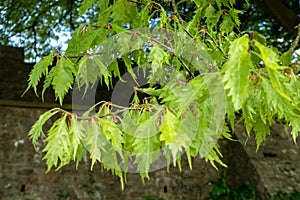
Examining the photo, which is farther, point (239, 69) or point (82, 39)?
point (82, 39)

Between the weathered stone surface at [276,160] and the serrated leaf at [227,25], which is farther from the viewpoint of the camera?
the weathered stone surface at [276,160]

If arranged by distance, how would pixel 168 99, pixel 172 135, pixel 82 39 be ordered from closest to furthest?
pixel 172 135 < pixel 168 99 < pixel 82 39

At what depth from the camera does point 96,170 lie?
18.7ft

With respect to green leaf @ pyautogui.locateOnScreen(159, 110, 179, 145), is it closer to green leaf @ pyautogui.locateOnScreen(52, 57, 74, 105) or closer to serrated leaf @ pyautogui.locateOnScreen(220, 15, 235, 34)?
green leaf @ pyautogui.locateOnScreen(52, 57, 74, 105)

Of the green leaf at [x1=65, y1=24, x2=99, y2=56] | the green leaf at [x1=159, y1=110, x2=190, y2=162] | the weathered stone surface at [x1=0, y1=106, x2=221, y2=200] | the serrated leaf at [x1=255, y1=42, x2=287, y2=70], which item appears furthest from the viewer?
the weathered stone surface at [x1=0, y1=106, x2=221, y2=200]

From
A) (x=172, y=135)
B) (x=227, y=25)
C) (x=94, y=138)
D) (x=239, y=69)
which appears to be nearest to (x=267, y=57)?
(x=239, y=69)

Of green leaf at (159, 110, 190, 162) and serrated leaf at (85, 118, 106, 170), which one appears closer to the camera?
green leaf at (159, 110, 190, 162)

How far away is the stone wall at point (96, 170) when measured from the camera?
5.33 metres

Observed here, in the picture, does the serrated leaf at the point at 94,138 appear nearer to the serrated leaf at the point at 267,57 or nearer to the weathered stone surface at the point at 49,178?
the serrated leaf at the point at 267,57

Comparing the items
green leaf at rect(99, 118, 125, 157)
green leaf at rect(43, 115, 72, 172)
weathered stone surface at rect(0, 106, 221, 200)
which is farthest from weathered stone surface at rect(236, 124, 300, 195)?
green leaf at rect(43, 115, 72, 172)

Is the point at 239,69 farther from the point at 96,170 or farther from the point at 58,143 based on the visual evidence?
the point at 96,170

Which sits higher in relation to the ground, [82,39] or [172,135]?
[82,39]

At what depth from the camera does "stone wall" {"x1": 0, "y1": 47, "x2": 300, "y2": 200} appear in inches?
210

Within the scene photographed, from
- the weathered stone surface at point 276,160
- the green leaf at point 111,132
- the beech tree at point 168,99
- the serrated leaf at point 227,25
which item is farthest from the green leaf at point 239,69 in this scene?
the weathered stone surface at point 276,160
